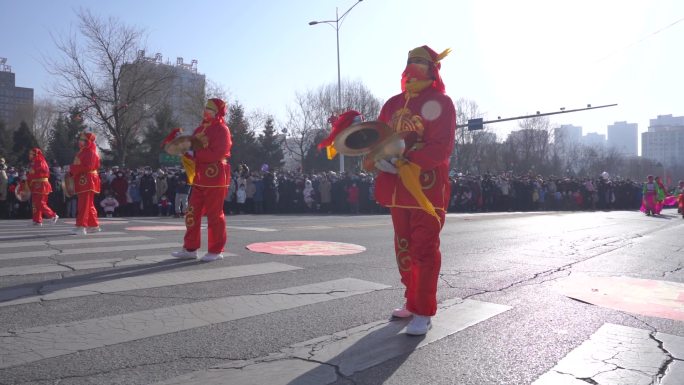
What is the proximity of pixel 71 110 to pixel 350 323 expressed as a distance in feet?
117

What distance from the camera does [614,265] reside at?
8.17 metres

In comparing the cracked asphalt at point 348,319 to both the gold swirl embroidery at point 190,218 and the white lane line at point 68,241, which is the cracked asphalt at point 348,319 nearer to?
the white lane line at point 68,241

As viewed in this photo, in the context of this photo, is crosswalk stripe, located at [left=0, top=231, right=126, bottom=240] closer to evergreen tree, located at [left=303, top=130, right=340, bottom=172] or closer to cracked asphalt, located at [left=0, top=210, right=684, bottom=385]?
cracked asphalt, located at [left=0, top=210, right=684, bottom=385]

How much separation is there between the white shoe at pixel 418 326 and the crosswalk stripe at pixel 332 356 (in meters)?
0.05

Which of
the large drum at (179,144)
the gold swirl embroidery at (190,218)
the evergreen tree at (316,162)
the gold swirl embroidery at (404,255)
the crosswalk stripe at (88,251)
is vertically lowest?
the crosswalk stripe at (88,251)

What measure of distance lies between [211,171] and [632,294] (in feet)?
17.5

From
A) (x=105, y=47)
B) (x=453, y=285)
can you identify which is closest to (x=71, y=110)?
(x=105, y=47)

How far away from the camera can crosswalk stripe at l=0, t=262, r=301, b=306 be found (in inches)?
200

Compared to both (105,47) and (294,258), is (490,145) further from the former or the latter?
(294,258)

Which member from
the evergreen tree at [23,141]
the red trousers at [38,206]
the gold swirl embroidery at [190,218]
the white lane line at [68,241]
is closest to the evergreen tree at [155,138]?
the evergreen tree at [23,141]

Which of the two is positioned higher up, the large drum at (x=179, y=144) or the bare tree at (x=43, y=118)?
the bare tree at (x=43, y=118)

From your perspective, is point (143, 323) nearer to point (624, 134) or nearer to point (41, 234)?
point (41, 234)

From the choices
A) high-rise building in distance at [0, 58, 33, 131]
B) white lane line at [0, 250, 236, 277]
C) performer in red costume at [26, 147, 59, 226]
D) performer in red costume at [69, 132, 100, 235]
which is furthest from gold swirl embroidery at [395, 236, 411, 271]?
high-rise building in distance at [0, 58, 33, 131]

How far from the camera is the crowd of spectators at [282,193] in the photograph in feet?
60.5
